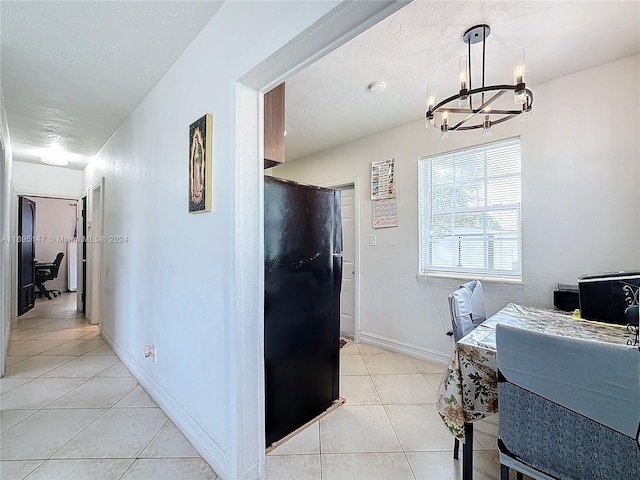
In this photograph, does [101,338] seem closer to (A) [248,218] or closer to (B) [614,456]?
(A) [248,218]

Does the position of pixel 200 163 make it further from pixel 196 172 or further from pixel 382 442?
pixel 382 442

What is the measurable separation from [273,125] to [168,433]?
2.00m

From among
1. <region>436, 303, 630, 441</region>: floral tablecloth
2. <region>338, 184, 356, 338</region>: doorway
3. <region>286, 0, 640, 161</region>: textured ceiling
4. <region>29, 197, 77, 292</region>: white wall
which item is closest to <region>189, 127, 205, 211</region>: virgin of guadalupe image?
<region>286, 0, 640, 161</region>: textured ceiling

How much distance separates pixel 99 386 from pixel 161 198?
1676 millimetres

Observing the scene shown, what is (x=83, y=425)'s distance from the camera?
1.88 m

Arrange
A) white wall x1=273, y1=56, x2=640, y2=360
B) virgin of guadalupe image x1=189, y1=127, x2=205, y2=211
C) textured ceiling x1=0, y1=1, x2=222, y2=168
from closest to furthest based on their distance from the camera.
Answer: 1. textured ceiling x1=0, y1=1, x2=222, y2=168
2. virgin of guadalupe image x1=189, y1=127, x2=205, y2=211
3. white wall x1=273, y1=56, x2=640, y2=360

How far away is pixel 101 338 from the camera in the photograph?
3.60m

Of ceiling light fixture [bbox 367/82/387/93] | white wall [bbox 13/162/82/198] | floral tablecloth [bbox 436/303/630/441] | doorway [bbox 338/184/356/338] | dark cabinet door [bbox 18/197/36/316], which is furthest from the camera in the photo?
dark cabinet door [bbox 18/197/36/316]

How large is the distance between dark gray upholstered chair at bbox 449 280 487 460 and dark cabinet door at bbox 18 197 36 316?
601 centimetres

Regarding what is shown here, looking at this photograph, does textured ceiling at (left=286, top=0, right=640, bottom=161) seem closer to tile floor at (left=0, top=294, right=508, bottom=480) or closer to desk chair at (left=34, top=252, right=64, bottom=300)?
tile floor at (left=0, top=294, right=508, bottom=480)

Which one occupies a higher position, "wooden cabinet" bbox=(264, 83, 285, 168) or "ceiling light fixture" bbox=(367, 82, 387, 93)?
"ceiling light fixture" bbox=(367, 82, 387, 93)

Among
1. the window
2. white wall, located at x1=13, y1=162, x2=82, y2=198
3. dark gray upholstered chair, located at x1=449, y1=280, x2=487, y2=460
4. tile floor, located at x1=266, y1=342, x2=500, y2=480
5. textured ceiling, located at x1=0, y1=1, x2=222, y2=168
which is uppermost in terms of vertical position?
textured ceiling, located at x1=0, y1=1, x2=222, y2=168

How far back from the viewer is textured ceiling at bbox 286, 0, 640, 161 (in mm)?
1536

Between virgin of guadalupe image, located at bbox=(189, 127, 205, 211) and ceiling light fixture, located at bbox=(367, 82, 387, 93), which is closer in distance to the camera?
virgin of guadalupe image, located at bbox=(189, 127, 205, 211)
